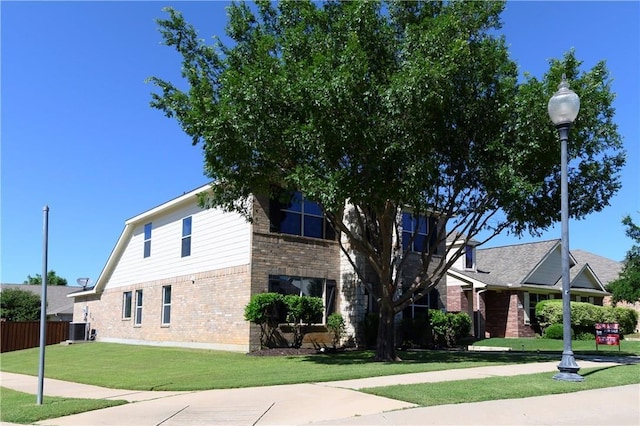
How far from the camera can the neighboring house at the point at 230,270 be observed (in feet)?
69.0

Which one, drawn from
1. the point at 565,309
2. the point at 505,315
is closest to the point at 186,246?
the point at 505,315

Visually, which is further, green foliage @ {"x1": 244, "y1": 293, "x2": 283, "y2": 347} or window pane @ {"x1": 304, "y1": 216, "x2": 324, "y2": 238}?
window pane @ {"x1": 304, "y1": 216, "x2": 324, "y2": 238}

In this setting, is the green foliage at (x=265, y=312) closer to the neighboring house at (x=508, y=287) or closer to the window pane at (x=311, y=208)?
the window pane at (x=311, y=208)

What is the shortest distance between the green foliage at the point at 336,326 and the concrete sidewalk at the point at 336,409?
10.7 m

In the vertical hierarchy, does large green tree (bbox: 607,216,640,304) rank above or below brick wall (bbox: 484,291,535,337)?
above

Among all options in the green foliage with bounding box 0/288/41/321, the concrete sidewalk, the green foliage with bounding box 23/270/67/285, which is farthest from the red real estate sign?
the green foliage with bounding box 23/270/67/285

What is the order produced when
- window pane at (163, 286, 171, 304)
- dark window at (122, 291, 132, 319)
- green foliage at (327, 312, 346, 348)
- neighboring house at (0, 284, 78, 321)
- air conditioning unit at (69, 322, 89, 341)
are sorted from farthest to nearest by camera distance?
neighboring house at (0, 284, 78, 321), air conditioning unit at (69, 322, 89, 341), dark window at (122, 291, 132, 319), window pane at (163, 286, 171, 304), green foliage at (327, 312, 346, 348)

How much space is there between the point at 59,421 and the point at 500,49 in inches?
532

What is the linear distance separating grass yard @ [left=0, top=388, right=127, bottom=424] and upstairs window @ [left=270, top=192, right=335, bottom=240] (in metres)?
11.4

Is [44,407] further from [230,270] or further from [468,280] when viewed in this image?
[468,280]

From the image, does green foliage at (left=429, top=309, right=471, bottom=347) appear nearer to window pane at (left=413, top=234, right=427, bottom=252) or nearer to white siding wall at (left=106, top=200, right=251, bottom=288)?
window pane at (left=413, top=234, right=427, bottom=252)

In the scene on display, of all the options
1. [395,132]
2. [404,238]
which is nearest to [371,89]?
[395,132]

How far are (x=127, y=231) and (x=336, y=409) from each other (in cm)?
2485

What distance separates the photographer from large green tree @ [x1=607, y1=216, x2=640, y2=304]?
2667cm
